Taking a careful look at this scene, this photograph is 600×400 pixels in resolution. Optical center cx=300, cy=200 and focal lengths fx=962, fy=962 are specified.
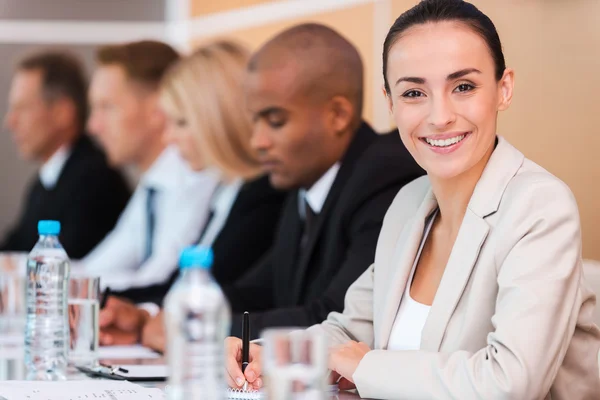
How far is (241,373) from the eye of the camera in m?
1.74

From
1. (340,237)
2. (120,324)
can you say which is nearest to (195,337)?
(340,237)

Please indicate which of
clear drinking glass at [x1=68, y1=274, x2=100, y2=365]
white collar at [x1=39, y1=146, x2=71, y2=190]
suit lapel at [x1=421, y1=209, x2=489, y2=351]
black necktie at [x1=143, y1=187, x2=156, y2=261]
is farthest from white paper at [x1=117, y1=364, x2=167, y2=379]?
white collar at [x1=39, y1=146, x2=71, y2=190]

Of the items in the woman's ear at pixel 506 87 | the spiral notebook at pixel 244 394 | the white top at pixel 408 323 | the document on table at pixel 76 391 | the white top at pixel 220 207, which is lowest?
the spiral notebook at pixel 244 394

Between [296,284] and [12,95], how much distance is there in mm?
2983

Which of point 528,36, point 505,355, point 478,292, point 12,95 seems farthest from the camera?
point 12,95

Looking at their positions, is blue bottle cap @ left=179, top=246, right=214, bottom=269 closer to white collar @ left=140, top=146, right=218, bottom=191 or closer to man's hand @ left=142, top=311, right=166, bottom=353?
man's hand @ left=142, top=311, right=166, bottom=353

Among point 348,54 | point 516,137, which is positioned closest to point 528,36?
point 516,137

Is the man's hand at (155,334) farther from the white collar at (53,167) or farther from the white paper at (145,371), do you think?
the white collar at (53,167)

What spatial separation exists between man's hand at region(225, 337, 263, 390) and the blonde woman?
183 cm

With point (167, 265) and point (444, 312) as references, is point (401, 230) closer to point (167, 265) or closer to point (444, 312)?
point (444, 312)

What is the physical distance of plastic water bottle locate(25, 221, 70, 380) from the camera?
2088mm

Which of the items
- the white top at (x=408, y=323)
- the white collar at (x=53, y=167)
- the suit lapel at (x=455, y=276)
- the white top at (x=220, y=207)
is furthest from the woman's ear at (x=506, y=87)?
the white collar at (x=53, y=167)

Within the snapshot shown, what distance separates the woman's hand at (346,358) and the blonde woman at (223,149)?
77.5 inches

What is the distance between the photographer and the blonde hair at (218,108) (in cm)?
403
